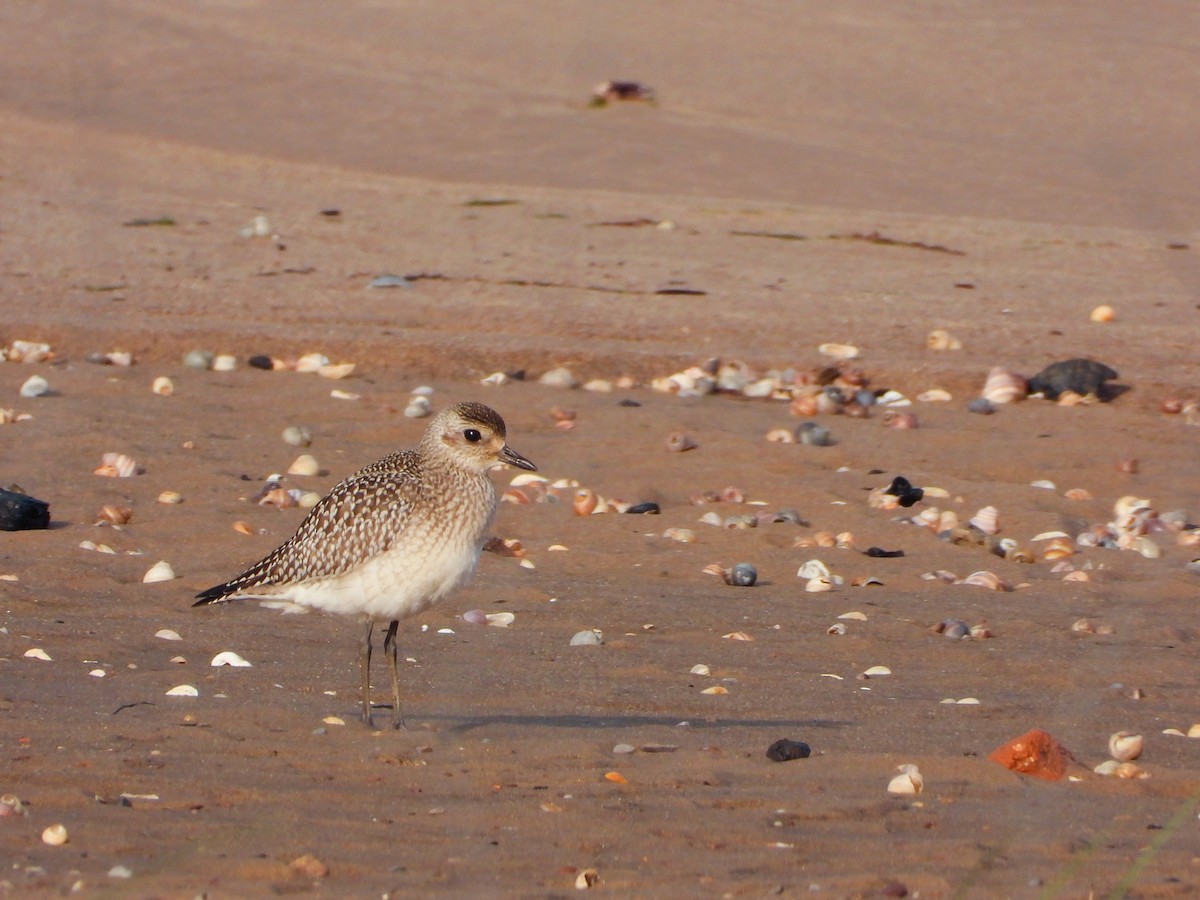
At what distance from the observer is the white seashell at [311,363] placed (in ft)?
34.1

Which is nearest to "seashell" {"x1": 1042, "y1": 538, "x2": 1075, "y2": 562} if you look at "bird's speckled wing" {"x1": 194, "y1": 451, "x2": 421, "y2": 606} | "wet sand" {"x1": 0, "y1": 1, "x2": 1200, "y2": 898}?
"wet sand" {"x1": 0, "y1": 1, "x2": 1200, "y2": 898}

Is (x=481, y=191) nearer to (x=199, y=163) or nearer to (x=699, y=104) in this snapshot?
(x=199, y=163)

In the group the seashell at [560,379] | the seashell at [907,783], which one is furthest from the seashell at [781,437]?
the seashell at [907,783]

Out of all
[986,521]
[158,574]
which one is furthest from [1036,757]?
[158,574]

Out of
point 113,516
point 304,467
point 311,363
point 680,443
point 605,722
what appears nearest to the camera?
point 605,722

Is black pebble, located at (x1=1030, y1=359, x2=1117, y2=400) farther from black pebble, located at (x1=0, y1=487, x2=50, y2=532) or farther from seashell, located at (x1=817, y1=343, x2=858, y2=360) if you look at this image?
black pebble, located at (x1=0, y1=487, x2=50, y2=532)

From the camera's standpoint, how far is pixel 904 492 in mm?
8555

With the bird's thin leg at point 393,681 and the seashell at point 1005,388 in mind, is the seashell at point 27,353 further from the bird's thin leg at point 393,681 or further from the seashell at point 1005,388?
the seashell at point 1005,388

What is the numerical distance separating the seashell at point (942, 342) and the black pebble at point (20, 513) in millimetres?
5780

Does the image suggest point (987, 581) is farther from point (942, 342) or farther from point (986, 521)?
point (942, 342)

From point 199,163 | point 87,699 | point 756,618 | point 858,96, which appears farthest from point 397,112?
point 87,699

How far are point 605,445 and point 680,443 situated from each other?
40 centimetres

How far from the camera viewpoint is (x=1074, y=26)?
22250 millimetres

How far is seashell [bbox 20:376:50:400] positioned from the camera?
9477mm
